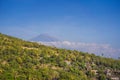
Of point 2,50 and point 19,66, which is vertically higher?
point 2,50

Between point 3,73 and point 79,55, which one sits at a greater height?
point 79,55

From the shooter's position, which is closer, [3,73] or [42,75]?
[3,73]

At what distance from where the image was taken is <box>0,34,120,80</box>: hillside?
190 ft

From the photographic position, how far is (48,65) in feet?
221

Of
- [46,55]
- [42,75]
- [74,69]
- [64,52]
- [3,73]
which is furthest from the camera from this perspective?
[64,52]

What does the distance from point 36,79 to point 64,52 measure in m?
25.5

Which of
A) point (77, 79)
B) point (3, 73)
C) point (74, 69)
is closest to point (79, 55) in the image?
point (74, 69)

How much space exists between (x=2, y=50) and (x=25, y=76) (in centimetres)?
1632

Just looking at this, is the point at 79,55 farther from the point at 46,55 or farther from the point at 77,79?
the point at 77,79

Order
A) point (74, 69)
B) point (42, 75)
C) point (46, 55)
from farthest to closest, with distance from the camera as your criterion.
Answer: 1. point (46, 55)
2. point (74, 69)
3. point (42, 75)

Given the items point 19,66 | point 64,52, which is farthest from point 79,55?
point 19,66

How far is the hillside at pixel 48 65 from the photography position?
5778cm

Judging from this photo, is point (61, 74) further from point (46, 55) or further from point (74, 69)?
point (46, 55)

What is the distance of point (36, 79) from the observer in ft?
183
